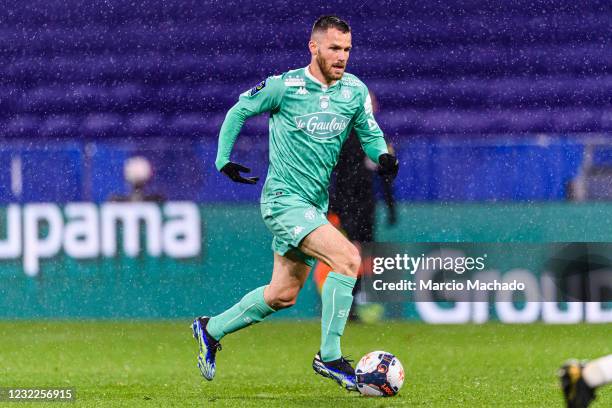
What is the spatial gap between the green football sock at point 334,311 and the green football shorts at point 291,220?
0.84 feet

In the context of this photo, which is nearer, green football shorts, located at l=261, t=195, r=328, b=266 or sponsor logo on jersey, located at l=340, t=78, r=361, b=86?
green football shorts, located at l=261, t=195, r=328, b=266

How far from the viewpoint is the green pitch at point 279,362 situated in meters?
6.27

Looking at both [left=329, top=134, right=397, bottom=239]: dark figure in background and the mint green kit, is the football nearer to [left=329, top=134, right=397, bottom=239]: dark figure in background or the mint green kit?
the mint green kit

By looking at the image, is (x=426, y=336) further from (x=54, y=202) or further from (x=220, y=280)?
(x=54, y=202)

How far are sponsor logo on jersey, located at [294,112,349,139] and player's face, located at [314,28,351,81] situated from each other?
0.62 feet

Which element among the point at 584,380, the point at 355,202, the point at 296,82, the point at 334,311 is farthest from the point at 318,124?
the point at 355,202

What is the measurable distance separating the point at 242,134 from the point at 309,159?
795 centimetres

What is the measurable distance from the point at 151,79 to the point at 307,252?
921cm

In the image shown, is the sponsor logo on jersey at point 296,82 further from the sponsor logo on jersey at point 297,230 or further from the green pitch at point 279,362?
Answer: the green pitch at point 279,362

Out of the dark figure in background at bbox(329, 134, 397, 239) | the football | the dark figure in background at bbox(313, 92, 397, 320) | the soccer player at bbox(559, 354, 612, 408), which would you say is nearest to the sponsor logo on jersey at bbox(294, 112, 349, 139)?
the football

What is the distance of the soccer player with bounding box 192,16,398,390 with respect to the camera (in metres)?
6.14

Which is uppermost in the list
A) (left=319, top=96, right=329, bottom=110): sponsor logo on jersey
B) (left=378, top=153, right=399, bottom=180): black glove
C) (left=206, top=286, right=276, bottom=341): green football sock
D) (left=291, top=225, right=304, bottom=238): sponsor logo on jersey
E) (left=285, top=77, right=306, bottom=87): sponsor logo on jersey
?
(left=285, top=77, right=306, bottom=87): sponsor logo on jersey

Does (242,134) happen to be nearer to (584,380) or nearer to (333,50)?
(333,50)

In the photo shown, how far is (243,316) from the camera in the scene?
21.7ft
